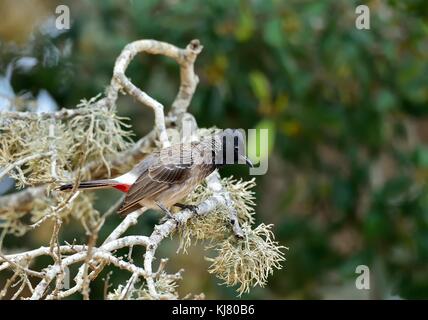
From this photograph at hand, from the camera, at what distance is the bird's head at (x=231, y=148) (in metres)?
3.86

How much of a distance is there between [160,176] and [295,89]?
1941 millimetres

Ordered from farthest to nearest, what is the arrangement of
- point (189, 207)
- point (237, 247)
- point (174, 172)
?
point (174, 172) < point (189, 207) < point (237, 247)

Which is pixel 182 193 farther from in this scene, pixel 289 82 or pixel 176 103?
pixel 289 82

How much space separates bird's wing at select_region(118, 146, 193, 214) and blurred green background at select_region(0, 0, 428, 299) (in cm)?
136

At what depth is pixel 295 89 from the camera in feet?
18.0

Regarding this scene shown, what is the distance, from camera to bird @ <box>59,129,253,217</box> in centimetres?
374

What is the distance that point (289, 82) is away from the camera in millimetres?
5547

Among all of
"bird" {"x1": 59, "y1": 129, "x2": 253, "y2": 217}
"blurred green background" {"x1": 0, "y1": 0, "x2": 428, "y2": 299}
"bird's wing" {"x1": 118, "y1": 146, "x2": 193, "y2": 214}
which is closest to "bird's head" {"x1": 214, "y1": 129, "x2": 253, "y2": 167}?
"bird" {"x1": 59, "y1": 129, "x2": 253, "y2": 217}

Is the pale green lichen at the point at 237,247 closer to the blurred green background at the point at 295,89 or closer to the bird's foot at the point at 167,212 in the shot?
the bird's foot at the point at 167,212

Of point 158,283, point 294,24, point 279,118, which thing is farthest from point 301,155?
point 158,283

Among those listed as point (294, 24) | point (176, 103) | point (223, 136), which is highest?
point (294, 24)

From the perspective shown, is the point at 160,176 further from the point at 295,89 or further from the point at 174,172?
the point at 295,89

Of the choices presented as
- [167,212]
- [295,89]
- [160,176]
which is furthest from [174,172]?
[295,89]
